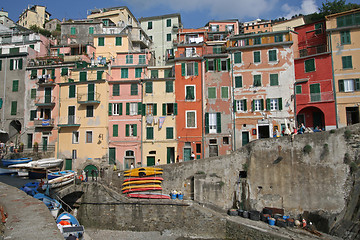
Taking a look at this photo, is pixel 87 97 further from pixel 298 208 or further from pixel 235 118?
pixel 298 208

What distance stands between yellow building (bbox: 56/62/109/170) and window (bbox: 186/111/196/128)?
33.1ft

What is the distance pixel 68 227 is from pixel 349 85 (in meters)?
31.2

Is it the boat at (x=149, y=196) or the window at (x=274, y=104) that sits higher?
the window at (x=274, y=104)

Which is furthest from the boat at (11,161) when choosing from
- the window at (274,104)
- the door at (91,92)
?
the window at (274,104)

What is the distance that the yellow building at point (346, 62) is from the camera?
2959cm

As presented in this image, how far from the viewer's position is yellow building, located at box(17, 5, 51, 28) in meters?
74.6

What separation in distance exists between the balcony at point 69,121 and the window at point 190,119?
13.6m

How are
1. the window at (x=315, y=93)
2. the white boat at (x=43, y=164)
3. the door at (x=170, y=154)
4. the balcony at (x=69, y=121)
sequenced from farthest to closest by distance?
the balcony at (x=69, y=121) < the door at (x=170, y=154) < the window at (x=315, y=93) < the white boat at (x=43, y=164)

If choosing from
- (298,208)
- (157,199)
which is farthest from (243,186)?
(157,199)

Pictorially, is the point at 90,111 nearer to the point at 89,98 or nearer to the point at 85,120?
the point at 85,120

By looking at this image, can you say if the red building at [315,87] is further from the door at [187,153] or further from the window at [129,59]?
the window at [129,59]

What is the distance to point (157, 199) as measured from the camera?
25438 millimetres

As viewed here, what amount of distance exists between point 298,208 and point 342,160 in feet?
19.6

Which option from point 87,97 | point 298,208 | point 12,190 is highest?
point 87,97
